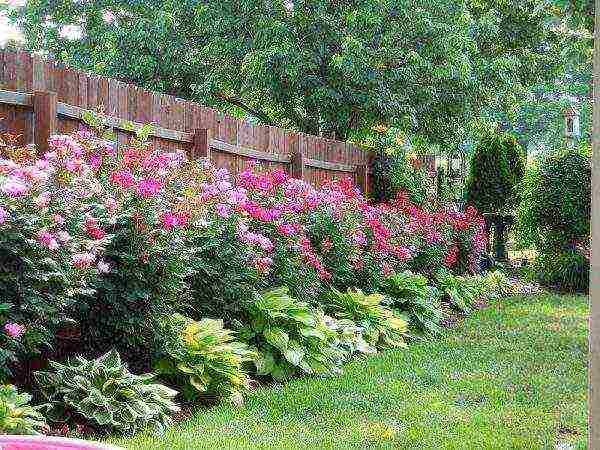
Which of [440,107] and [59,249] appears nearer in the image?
[59,249]

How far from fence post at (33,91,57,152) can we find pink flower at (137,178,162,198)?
2.68 ft

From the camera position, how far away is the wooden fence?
5.61 meters

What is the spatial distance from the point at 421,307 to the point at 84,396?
558 centimetres

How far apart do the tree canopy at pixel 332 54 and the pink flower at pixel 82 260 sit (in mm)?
10889

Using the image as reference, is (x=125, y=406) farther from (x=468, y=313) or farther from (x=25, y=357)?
(x=468, y=313)

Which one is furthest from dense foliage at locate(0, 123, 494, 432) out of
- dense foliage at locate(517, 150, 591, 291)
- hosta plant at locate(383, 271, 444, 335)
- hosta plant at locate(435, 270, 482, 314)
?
dense foliage at locate(517, 150, 591, 291)

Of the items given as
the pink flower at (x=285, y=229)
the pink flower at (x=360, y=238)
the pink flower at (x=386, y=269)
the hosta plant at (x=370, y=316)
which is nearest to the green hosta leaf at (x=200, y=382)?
the pink flower at (x=285, y=229)

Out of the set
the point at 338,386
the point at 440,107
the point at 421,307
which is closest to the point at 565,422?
the point at 338,386

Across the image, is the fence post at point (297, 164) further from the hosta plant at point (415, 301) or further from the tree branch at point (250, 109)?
the tree branch at point (250, 109)

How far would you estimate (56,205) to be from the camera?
4461 millimetres

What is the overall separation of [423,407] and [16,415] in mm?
2713

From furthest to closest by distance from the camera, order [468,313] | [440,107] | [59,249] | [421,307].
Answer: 1. [440,107]
2. [468,313]
3. [421,307]
4. [59,249]

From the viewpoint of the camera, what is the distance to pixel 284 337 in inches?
255

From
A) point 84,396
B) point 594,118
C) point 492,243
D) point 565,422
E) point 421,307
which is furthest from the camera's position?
point 492,243
